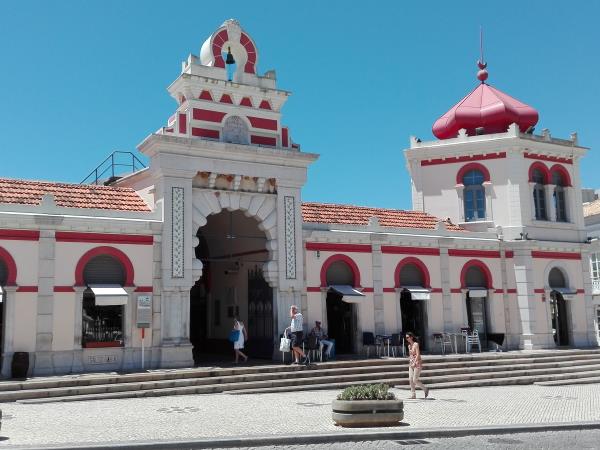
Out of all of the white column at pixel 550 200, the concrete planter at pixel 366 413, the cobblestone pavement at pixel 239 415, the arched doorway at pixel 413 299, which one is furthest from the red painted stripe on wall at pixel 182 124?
the white column at pixel 550 200

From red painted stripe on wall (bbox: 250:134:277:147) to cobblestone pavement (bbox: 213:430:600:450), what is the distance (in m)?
12.8

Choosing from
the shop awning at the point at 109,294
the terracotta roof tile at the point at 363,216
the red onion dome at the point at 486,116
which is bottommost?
the shop awning at the point at 109,294

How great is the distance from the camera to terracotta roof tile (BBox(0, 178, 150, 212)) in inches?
750

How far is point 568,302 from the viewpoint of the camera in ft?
91.7

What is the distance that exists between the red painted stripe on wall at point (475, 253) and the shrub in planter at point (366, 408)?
1459cm

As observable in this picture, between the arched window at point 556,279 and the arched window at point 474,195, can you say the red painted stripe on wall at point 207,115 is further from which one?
the arched window at point 556,279

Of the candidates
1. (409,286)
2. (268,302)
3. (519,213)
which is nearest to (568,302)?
(519,213)

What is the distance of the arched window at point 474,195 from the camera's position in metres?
28.3

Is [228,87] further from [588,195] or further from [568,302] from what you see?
[588,195]

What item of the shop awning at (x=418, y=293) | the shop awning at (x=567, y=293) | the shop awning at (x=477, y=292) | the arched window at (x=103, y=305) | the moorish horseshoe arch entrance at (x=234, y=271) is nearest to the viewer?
the arched window at (x=103, y=305)

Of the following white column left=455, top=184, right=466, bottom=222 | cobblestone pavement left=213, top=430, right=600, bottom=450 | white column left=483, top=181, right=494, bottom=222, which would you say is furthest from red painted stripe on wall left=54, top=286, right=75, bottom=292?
white column left=483, top=181, right=494, bottom=222

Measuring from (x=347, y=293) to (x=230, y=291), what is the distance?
5.00m

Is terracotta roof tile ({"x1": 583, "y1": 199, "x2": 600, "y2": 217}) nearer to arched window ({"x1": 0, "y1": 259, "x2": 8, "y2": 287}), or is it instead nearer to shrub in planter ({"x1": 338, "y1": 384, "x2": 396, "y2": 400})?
shrub in planter ({"x1": 338, "y1": 384, "x2": 396, "y2": 400})

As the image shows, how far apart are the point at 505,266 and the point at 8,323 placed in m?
18.9
